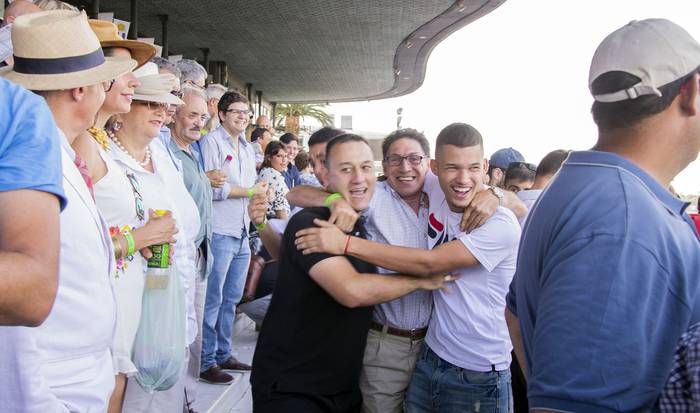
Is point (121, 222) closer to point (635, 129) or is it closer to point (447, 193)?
point (447, 193)

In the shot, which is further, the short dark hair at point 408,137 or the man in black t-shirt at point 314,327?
the short dark hair at point 408,137

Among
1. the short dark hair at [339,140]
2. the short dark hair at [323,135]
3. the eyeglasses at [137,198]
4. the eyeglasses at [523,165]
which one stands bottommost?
the eyeglasses at [137,198]

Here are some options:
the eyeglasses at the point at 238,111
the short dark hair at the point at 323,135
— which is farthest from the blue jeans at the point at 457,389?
the eyeglasses at the point at 238,111

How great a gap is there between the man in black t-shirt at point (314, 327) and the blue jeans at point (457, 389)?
1.01ft

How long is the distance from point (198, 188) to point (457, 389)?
7.49ft

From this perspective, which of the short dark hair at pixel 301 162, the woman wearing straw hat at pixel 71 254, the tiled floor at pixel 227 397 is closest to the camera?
the woman wearing straw hat at pixel 71 254

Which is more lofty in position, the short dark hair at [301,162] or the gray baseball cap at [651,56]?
the gray baseball cap at [651,56]

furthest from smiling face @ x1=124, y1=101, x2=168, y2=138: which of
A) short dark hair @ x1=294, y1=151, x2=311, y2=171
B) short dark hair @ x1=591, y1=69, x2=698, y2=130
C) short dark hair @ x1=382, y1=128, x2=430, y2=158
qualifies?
short dark hair @ x1=294, y1=151, x2=311, y2=171

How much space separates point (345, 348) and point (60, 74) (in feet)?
4.52

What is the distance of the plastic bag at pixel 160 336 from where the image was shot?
2.52 metres

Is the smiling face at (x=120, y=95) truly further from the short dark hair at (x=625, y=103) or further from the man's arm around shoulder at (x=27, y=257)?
the short dark hair at (x=625, y=103)

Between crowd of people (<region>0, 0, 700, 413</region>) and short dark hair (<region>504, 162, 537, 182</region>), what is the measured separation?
85 cm

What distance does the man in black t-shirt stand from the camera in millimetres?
2148

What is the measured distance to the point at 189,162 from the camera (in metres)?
3.99
